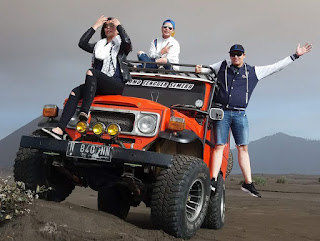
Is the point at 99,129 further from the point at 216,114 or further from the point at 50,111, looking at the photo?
the point at 216,114

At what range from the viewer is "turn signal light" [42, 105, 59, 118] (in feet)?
24.3

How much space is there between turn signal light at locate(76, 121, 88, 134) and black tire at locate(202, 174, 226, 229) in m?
2.31

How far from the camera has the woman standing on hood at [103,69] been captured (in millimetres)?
6879

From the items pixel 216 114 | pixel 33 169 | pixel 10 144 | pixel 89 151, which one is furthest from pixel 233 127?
pixel 10 144

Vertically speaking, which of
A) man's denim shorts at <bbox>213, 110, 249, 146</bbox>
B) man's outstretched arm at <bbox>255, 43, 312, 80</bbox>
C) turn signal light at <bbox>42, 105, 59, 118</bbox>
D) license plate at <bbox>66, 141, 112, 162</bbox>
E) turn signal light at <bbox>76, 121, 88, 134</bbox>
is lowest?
license plate at <bbox>66, 141, 112, 162</bbox>

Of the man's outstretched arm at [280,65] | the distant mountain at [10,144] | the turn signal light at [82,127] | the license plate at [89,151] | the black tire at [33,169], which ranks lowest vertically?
the distant mountain at [10,144]

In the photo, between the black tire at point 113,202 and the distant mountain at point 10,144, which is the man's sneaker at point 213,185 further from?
the distant mountain at point 10,144

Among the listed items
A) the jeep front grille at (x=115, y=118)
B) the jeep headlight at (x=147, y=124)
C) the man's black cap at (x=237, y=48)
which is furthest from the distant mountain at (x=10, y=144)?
the jeep headlight at (x=147, y=124)

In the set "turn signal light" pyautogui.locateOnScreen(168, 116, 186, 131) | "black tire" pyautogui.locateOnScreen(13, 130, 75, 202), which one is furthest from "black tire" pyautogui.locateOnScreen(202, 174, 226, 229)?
"black tire" pyautogui.locateOnScreen(13, 130, 75, 202)

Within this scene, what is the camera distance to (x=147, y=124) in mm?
6613

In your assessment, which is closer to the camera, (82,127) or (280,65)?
(82,127)

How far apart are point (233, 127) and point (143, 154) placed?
7.16 ft

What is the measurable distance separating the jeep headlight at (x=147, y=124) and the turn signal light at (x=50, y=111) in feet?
4.82

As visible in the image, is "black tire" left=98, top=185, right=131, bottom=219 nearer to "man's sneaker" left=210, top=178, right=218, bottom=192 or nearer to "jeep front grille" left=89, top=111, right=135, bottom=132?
"man's sneaker" left=210, top=178, right=218, bottom=192
